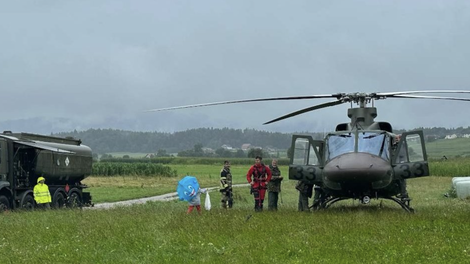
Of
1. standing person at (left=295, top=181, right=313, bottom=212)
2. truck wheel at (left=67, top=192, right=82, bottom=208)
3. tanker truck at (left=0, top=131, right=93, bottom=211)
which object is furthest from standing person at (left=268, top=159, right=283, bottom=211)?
truck wheel at (left=67, top=192, right=82, bottom=208)

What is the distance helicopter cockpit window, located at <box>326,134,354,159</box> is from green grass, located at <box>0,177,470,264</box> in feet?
4.79

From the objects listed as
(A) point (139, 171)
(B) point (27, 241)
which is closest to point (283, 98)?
(B) point (27, 241)

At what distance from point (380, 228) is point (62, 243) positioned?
5.97 meters

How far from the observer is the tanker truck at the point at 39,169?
69.7 ft

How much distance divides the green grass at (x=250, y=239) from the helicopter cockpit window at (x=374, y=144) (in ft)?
4.71

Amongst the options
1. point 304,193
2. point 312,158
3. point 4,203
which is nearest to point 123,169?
point 4,203

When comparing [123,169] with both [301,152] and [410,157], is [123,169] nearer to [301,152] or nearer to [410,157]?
[301,152]

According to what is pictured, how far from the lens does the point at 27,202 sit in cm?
2167

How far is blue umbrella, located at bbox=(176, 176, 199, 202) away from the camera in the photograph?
53.8 ft

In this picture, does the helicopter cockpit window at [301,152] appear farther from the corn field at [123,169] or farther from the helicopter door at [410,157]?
the corn field at [123,169]

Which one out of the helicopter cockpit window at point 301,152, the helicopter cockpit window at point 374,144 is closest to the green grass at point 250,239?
the helicopter cockpit window at point 374,144

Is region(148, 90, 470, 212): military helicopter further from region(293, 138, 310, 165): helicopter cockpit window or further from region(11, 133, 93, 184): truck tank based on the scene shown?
region(11, 133, 93, 184): truck tank

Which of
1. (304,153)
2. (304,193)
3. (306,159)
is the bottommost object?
(304,193)

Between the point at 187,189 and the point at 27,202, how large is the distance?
26.4 ft
